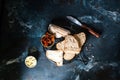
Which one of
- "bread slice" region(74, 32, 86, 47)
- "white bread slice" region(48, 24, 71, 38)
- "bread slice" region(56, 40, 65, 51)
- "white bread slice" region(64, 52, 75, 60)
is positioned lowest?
"white bread slice" region(64, 52, 75, 60)

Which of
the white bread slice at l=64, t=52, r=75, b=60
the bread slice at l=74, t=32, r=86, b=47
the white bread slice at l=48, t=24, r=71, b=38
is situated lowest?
the white bread slice at l=64, t=52, r=75, b=60

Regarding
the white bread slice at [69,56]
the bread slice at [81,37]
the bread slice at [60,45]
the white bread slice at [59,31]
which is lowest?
the white bread slice at [69,56]

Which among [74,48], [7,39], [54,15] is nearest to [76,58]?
[74,48]

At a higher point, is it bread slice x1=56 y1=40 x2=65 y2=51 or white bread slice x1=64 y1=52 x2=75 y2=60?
bread slice x1=56 y1=40 x2=65 y2=51

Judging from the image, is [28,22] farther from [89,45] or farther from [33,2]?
[89,45]

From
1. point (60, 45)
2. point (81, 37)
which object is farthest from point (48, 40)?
point (81, 37)
